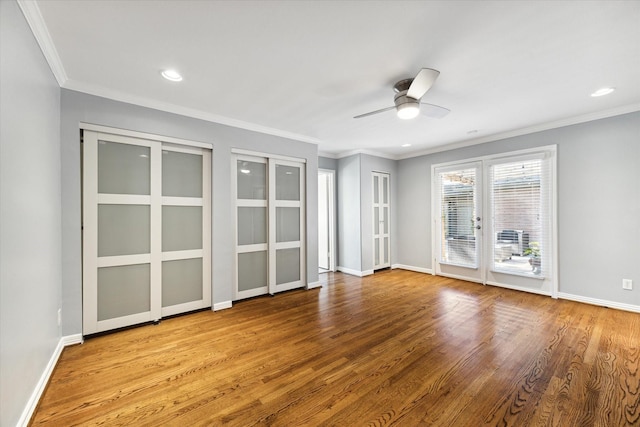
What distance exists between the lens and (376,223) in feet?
19.4

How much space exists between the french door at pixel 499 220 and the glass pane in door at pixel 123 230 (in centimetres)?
501

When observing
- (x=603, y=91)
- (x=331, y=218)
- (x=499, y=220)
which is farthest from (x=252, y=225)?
(x=603, y=91)

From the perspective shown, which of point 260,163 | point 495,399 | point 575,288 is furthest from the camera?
point 260,163

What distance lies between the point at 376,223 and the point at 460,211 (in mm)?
1651

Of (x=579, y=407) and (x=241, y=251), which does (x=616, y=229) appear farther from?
(x=241, y=251)

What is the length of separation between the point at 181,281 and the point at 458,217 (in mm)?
4814

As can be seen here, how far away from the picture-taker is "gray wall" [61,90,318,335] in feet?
8.64

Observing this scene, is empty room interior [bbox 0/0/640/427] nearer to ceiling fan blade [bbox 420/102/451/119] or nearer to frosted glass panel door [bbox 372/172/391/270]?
ceiling fan blade [bbox 420/102/451/119]

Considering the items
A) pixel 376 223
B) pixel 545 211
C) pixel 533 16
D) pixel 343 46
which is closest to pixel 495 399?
pixel 533 16

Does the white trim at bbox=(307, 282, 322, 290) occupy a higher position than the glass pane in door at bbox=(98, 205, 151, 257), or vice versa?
the glass pane in door at bbox=(98, 205, 151, 257)

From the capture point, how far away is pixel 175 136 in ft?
10.8

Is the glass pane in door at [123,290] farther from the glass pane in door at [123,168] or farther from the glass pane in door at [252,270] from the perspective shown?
the glass pane in door at [252,270]

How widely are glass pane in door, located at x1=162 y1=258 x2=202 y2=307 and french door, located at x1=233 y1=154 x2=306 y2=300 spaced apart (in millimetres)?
576

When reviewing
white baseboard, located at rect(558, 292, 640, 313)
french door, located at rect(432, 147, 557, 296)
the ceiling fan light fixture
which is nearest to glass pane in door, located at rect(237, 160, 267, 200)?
the ceiling fan light fixture
